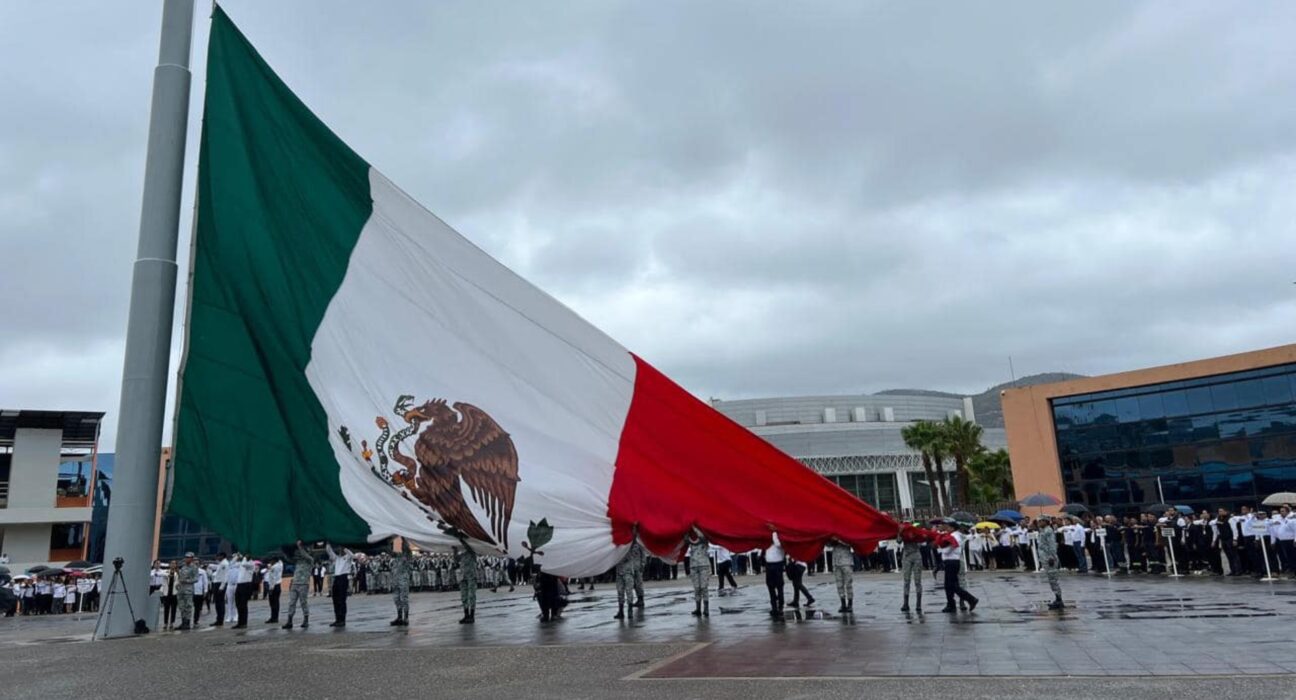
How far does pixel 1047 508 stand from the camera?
43469 mm

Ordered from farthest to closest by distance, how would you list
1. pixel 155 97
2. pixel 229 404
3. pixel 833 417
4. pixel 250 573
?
1. pixel 833 417
2. pixel 250 573
3. pixel 155 97
4. pixel 229 404

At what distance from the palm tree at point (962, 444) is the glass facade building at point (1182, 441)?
42.0ft

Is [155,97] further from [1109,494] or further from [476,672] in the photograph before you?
[1109,494]

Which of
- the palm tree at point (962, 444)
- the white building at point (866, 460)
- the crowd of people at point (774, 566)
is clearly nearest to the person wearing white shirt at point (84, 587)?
the crowd of people at point (774, 566)

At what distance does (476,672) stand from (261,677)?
2.34 metres

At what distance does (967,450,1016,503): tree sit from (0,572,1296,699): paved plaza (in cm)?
3977

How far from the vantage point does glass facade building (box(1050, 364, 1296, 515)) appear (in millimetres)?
35750

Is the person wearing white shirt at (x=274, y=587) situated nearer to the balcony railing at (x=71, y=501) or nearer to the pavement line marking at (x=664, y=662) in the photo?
the pavement line marking at (x=664, y=662)

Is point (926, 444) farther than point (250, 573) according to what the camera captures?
Yes

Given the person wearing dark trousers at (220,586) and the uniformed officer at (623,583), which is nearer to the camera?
the uniformed officer at (623,583)

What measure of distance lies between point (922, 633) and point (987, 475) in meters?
48.3

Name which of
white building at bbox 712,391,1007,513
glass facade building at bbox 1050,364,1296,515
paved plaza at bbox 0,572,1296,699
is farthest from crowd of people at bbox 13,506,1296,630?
white building at bbox 712,391,1007,513

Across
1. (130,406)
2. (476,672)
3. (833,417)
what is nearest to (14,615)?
(130,406)

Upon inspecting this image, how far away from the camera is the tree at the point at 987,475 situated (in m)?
56.2
